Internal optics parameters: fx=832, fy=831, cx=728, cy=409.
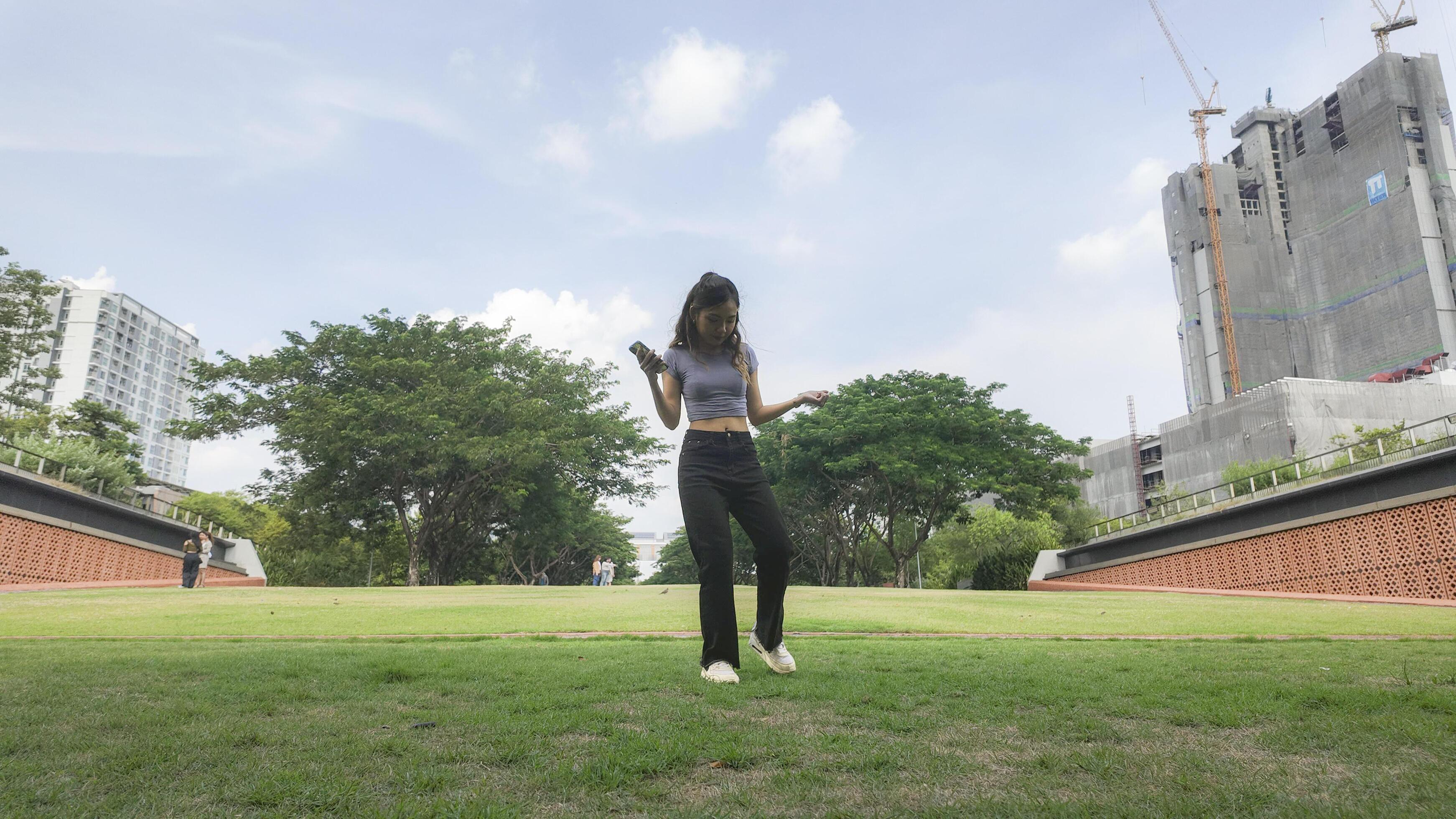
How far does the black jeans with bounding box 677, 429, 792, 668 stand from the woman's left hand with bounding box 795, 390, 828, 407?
0.39 meters

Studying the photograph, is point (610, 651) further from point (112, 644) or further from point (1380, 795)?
point (1380, 795)

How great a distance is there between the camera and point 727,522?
15.9 feet

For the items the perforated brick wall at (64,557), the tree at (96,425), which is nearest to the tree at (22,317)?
the tree at (96,425)

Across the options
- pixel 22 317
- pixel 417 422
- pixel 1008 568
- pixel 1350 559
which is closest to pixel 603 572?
pixel 417 422

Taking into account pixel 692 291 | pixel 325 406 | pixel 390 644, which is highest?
pixel 325 406

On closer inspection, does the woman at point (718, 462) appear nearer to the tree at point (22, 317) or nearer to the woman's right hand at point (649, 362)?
the woman's right hand at point (649, 362)

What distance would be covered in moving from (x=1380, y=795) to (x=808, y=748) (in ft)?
5.08

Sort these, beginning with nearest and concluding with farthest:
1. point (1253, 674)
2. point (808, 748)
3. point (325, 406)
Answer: point (808, 748) → point (1253, 674) → point (325, 406)

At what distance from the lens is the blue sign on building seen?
70062 mm

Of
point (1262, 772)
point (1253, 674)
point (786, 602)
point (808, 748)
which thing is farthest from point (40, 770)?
point (786, 602)

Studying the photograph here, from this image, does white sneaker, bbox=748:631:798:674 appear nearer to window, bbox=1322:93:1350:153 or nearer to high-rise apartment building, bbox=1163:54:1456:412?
high-rise apartment building, bbox=1163:54:1456:412

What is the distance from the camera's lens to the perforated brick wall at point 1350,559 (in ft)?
64.3

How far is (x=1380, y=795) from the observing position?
2.10 metres

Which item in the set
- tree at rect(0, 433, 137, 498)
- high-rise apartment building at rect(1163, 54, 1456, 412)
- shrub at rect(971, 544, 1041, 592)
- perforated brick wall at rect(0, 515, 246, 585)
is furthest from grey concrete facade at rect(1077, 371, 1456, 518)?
tree at rect(0, 433, 137, 498)
